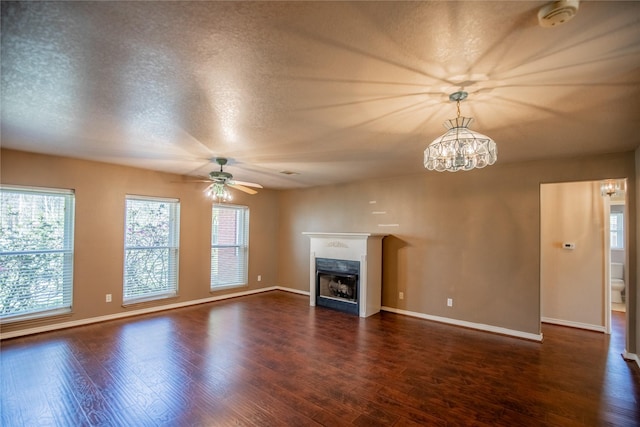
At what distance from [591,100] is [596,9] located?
4.14ft

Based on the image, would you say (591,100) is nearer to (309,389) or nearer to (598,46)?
(598,46)

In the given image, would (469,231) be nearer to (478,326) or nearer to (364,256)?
(478,326)

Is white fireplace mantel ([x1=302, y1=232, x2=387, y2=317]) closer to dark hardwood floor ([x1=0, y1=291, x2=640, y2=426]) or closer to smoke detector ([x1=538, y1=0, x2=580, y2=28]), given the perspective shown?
dark hardwood floor ([x1=0, y1=291, x2=640, y2=426])

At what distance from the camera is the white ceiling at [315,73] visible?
1429 mm

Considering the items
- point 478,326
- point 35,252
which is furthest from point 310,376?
point 35,252

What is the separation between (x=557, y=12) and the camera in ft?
4.33

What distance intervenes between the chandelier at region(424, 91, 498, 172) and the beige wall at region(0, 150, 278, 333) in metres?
4.76

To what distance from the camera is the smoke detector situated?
1.28m

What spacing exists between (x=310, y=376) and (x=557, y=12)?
325cm

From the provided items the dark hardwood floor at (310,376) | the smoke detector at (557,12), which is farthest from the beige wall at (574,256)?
the smoke detector at (557,12)

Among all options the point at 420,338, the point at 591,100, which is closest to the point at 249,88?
the point at 591,100

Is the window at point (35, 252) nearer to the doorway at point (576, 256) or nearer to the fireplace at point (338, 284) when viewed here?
the fireplace at point (338, 284)

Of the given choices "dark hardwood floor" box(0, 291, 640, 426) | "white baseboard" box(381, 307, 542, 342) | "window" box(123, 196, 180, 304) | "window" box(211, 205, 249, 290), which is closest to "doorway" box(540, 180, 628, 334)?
"dark hardwood floor" box(0, 291, 640, 426)

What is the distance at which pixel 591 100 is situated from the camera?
90.0 inches
